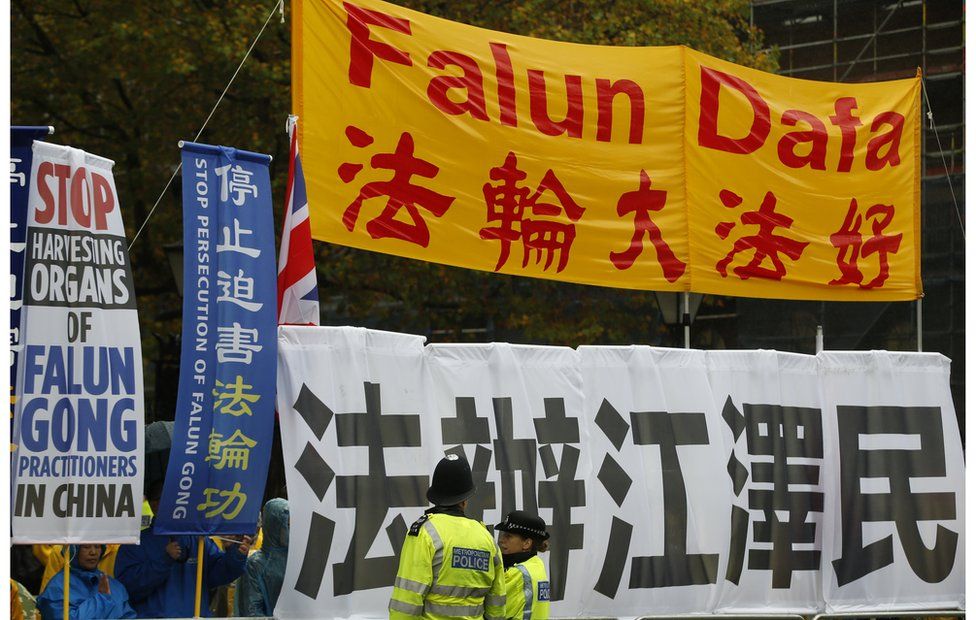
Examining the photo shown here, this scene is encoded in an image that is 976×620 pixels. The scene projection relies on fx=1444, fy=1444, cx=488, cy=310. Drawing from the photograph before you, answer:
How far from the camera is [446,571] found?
666 centimetres

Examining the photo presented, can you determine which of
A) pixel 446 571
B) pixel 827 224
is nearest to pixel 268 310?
pixel 446 571

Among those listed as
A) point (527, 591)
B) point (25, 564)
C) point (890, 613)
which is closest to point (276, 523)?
point (527, 591)

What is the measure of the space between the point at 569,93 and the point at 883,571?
12.6ft

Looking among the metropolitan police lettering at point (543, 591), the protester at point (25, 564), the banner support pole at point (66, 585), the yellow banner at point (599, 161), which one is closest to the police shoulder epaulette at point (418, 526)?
the metropolitan police lettering at point (543, 591)

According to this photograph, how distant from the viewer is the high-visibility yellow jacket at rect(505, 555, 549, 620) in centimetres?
711

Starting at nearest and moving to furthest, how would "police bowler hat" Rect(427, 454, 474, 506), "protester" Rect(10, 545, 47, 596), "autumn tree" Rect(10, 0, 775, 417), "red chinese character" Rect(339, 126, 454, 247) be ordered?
"police bowler hat" Rect(427, 454, 474, 506) → "red chinese character" Rect(339, 126, 454, 247) → "protester" Rect(10, 545, 47, 596) → "autumn tree" Rect(10, 0, 775, 417)

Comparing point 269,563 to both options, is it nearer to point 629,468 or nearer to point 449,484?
point 449,484

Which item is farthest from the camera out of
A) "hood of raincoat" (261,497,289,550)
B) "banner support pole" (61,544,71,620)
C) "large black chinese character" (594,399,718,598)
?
"large black chinese character" (594,399,718,598)

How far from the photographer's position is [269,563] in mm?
8250

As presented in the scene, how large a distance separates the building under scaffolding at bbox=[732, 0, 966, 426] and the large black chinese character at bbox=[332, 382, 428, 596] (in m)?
13.7

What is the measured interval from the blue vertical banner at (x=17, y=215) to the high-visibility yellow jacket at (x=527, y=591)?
2.53 metres

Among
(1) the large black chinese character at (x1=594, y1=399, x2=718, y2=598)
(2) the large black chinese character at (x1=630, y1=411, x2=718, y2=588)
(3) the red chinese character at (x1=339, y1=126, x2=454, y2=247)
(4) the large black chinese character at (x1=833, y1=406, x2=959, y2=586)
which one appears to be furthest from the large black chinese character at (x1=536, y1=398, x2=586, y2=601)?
(4) the large black chinese character at (x1=833, y1=406, x2=959, y2=586)

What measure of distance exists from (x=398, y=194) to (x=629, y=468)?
2233 mm

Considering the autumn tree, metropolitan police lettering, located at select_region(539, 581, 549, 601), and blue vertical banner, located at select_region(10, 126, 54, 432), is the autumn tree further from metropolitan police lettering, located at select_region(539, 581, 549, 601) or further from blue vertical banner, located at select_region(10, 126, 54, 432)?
metropolitan police lettering, located at select_region(539, 581, 549, 601)
